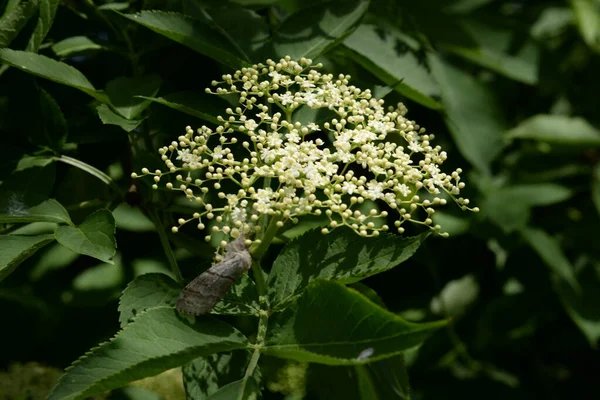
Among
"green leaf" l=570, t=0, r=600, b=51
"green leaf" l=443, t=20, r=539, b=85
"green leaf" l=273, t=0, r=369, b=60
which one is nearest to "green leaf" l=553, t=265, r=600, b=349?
"green leaf" l=443, t=20, r=539, b=85

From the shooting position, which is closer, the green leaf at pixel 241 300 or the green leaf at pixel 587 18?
the green leaf at pixel 241 300

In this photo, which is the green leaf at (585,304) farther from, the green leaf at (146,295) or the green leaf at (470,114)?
the green leaf at (146,295)

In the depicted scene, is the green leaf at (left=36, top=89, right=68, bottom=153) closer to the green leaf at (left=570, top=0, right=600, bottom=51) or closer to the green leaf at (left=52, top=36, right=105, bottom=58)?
the green leaf at (left=52, top=36, right=105, bottom=58)

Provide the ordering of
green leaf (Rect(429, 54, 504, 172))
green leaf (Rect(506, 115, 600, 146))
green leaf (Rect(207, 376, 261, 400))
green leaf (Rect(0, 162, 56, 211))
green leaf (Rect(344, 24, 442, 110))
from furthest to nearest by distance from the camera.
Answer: green leaf (Rect(506, 115, 600, 146)) < green leaf (Rect(429, 54, 504, 172)) < green leaf (Rect(344, 24, 442, 110)) < green leaf (Rect(0, 162, 56, 211)) < green leaf (Rect(207, 376, 261, 400))

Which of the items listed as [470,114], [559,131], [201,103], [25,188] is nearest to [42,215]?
[25,188]

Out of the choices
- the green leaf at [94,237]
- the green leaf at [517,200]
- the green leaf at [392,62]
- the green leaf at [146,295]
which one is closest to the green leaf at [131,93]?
the green leaf at [94,237]

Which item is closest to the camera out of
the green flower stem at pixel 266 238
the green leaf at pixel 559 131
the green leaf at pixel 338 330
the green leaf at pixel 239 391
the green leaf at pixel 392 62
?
the green leaf at pixel 338 330

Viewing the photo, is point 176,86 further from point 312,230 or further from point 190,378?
point 190,378
